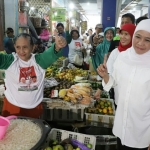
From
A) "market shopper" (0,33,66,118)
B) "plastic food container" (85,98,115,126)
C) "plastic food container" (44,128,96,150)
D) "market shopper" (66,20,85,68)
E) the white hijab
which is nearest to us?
the white hijab

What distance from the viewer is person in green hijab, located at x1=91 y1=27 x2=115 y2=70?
4.28 m

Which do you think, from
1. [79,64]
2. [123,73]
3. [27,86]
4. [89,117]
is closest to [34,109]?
[27,86]

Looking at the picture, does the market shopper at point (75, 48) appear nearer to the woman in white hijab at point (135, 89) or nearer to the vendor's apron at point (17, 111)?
the vendor's apron at point (17, 111)

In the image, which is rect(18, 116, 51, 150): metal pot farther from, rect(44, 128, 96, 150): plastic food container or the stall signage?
the stall signage

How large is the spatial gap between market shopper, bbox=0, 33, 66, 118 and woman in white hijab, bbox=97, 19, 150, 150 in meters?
0.70

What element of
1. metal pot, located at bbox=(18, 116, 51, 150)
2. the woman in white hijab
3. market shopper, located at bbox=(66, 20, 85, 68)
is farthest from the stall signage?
metal pot, located at bbox=(18, 116, 51, 150)

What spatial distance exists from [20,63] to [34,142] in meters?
0.95

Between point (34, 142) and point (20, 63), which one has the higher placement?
point (20, 63)

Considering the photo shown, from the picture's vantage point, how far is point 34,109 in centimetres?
225

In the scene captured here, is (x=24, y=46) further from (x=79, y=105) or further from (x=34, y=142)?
(x=79, y=105)

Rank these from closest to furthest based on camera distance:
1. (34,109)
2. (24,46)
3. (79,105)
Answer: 1. (24,46)
2. (34,109)
3. (79,105)

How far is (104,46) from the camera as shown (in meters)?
4.46

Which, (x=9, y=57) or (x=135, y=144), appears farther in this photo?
(x=9, y=57)

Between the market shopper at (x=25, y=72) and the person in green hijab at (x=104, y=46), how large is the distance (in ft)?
8.20
